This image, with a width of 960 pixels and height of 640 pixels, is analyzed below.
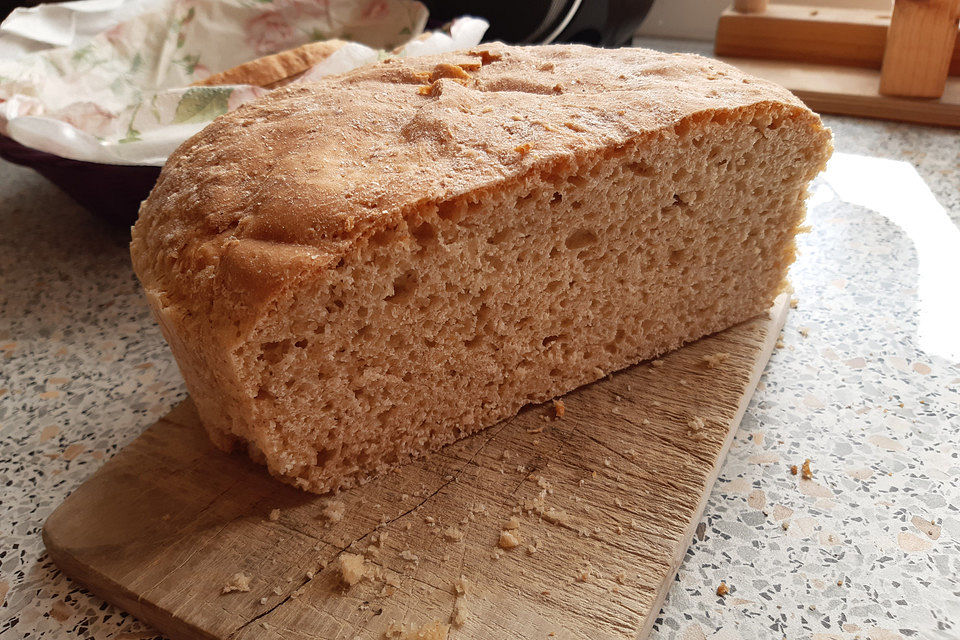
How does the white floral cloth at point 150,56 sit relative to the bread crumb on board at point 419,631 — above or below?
above

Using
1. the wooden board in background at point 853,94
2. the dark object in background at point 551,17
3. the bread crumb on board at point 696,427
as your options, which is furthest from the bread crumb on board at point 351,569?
the wooden board in background at point 853,94

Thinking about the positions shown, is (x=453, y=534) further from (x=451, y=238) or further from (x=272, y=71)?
(x=272, y=71)

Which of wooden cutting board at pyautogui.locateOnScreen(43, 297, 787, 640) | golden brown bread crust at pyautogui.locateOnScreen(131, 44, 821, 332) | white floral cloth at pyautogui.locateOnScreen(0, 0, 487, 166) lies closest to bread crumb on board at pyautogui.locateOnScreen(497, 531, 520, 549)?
wooden cutting board at pyautogui.locateOnScreen(43, 297, 787, 640)

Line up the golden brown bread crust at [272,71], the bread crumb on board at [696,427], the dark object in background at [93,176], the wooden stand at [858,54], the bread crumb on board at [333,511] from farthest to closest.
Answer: the wooden stand at [858,54] → the golden brown bread crust at [272,71] → the dark object in background at [93,176] → the bread crumb on board at [696,427] → the bread crumb on board at [333,511]

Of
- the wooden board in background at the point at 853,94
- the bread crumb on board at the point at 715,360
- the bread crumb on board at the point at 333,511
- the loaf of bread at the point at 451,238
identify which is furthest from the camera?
the wooden board in background at the point at 853,94

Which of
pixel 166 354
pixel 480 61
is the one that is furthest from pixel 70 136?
pixel 480 61

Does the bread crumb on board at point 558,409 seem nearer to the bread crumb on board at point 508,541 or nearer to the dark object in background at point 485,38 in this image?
the bread crumb on board at point 508,541
